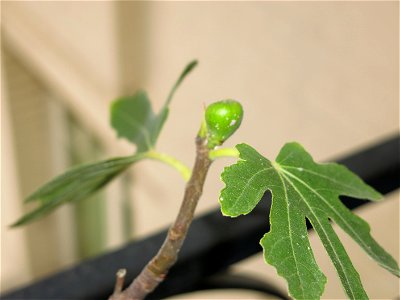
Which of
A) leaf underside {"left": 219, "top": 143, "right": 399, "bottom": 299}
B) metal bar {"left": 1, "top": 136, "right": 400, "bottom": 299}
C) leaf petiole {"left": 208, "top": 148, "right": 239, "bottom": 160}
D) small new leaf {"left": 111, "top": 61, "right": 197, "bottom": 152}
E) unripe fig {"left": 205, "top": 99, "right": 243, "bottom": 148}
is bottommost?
metal bar {"left": 1, "top": 136, "right": 400, "bottom": 299}

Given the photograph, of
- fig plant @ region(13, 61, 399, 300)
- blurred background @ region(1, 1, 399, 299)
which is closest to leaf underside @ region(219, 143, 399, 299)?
fig plant @ region(13, 61, 399, 300)

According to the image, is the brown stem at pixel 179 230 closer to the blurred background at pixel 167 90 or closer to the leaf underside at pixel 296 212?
the leaf underside at pixel 296 212

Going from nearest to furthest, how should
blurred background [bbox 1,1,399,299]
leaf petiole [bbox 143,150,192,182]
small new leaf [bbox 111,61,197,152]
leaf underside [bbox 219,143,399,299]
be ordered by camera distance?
leaf underside [bbox 219,143,399,299]
leaf petiole [bbox 143,150,192,182]
small new leaf [bbox 111,61,197,152]
blurred background [bbox 1,1,399,299]

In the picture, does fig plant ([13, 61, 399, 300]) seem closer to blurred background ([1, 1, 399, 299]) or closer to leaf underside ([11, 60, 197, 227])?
leaf underside ([11, 60, 197, 227])

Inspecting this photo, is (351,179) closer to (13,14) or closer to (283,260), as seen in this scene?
(283,260)

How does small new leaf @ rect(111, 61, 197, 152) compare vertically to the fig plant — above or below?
above

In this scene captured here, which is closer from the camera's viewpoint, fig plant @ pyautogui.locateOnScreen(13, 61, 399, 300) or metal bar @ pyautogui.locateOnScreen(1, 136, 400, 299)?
fig plant @ pyautogui.locateOnScreen(13, 61, 399, 300)

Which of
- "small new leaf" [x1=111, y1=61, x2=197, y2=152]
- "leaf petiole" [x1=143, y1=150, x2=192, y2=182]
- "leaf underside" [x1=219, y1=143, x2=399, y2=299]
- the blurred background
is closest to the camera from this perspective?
"leaf underside" [x1=219, y1=143, x2=399, y2=299]
